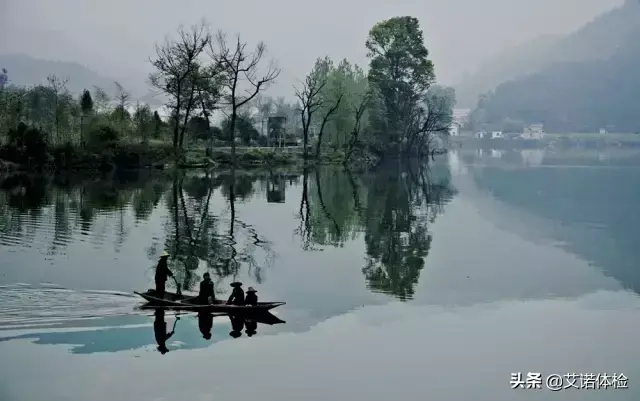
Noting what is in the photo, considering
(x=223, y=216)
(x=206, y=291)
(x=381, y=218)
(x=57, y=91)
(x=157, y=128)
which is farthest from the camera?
(x=157, y=128)

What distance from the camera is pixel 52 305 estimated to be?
14.8m

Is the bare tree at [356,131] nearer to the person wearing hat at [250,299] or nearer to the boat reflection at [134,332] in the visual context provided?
the person wearing hat at [250,299]

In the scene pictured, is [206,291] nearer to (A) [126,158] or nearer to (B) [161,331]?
(B) [161,331]

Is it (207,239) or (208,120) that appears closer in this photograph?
(207,239)

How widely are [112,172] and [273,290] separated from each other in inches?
1525

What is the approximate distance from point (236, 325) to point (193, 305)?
93cm

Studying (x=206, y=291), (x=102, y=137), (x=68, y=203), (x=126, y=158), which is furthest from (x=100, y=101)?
(x=206, y=291)

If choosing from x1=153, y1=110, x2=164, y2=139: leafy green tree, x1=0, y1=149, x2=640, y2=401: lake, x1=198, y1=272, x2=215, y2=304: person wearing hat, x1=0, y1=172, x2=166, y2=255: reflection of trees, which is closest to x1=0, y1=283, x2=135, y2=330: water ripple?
x1=0, y1=149, x2=640, y2=401: lake

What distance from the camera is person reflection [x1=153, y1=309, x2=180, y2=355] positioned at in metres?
12.5

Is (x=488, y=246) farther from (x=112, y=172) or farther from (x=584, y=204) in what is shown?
(x=112, y=172)

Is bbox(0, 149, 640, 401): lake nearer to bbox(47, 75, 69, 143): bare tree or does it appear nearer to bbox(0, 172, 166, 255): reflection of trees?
bbox(0, 172, 166, 255): reflection of trees

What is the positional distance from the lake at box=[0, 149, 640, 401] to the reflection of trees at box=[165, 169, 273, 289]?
11 centimetres

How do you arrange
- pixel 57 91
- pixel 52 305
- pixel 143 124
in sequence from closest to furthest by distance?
pixel 52 305 → pixel 143 124 → pixel 57 91

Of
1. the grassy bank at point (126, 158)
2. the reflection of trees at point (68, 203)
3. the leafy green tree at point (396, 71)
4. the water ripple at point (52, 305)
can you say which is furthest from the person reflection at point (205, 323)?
the leafy green tree at point (396, 71)
